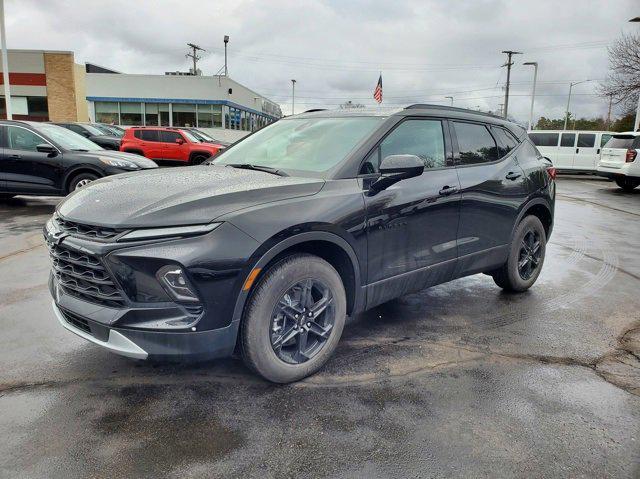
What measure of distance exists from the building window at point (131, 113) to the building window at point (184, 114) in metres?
2.76

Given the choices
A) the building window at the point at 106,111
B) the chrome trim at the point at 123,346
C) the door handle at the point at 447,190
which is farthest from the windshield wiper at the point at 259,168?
the building window at the point at 106,111

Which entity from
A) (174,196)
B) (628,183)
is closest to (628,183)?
(628,183)

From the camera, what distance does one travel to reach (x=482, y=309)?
15.5ft

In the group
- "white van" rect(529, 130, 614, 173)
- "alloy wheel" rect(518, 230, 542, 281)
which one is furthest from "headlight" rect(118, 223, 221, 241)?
"white van" rect(529, 130, 614, 173)

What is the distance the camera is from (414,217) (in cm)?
367

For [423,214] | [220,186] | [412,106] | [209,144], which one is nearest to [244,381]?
[220,186]

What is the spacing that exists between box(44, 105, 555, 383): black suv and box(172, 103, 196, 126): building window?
3633cm

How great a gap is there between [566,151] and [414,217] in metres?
20.1

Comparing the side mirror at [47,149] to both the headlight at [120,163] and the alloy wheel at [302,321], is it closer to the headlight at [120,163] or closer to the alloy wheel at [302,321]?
the headlight at [120,163]

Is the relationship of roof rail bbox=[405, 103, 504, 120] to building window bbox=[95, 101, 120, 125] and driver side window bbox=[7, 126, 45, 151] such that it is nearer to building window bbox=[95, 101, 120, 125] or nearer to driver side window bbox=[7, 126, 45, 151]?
driver side window bbox=[7, 126, 45, 151]

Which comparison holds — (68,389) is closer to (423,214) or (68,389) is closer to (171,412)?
(171,412)

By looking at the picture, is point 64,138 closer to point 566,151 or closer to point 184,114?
point 566,151

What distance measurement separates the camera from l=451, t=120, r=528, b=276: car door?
13.9ft

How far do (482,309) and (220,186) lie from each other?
2.91m
